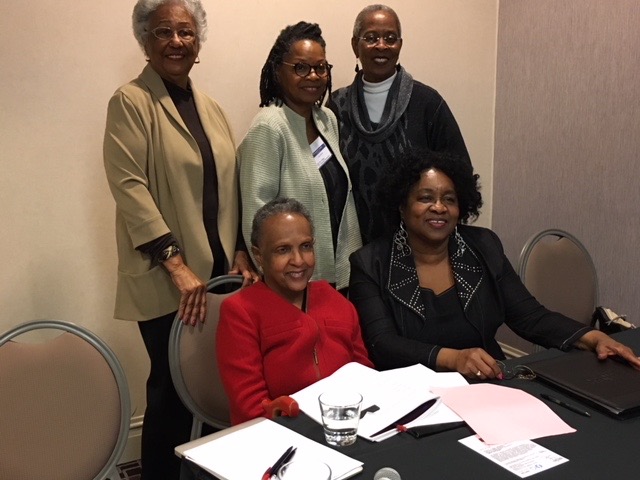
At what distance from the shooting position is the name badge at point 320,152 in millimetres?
2234

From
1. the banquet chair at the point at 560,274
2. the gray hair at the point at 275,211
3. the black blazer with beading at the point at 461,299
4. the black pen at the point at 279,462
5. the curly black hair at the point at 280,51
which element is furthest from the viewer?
the banquet chair at the point at 560,274

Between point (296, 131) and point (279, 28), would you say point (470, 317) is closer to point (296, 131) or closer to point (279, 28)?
point (296, 131)

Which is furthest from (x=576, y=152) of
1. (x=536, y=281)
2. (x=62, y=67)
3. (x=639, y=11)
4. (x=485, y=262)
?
(x=62, y=67)

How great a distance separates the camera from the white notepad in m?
1.17

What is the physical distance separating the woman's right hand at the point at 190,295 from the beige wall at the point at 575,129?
6.55 feet

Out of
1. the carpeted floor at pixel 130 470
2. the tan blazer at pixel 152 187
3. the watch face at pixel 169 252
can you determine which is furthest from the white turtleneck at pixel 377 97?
the carpeted floor at pixel 130 470

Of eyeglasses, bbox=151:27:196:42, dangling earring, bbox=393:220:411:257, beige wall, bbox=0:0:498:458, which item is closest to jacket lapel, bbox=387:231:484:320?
dangling earring, bbox=393:220:411:257

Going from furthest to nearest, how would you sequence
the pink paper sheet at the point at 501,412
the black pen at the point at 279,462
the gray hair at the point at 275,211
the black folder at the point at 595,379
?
the gray hair at the point at 275,211 < the black folder at the point at 595,379 < the pink paper sheet at the point at 501,412 < the black pen at the point at 279,462

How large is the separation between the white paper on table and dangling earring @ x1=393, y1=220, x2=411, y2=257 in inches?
33.5

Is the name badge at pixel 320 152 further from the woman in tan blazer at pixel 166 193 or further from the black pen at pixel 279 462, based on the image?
the black pen at pixel 279 462

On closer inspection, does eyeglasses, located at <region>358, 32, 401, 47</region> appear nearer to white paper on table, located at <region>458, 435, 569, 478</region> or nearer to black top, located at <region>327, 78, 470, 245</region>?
black top, located at <region>327, 78, 470, 245</region>

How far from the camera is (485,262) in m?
2.08

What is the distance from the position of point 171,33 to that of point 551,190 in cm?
211

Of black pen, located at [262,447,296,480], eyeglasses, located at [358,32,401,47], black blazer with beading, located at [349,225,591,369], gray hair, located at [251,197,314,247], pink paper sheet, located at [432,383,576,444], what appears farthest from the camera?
eyeglasses, located at [358,32,401,47]
